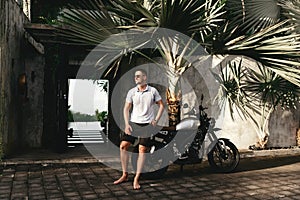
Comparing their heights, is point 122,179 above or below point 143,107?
below

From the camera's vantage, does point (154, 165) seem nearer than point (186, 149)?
Yes

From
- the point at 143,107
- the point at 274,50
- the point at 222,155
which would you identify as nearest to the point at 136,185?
the point at 143,107

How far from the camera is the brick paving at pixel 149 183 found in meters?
4.12

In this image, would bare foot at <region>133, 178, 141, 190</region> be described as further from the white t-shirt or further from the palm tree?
the palm tree

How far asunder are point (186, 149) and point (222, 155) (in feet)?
2.37

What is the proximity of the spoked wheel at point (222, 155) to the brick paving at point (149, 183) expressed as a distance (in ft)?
0.59

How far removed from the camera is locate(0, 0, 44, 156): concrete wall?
19.8 feet

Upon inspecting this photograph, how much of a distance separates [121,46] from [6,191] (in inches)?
103

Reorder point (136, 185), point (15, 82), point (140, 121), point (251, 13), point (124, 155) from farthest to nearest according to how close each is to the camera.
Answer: point (15, 82), point (251, 13), point (124, 155), point (140, 121), point (136, 185)

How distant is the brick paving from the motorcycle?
7.8 inches

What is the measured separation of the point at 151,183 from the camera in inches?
185

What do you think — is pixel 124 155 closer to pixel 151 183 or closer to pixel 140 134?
pixel 140 134

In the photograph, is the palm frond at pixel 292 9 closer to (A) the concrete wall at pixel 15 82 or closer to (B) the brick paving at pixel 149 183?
(B) the brick paving at pixel 149 183

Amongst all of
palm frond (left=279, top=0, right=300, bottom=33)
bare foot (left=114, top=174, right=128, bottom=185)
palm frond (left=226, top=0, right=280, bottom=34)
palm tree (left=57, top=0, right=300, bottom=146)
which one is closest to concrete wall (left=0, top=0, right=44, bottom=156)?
palm tree (left=57, top=0, right=300, bottom=146)
